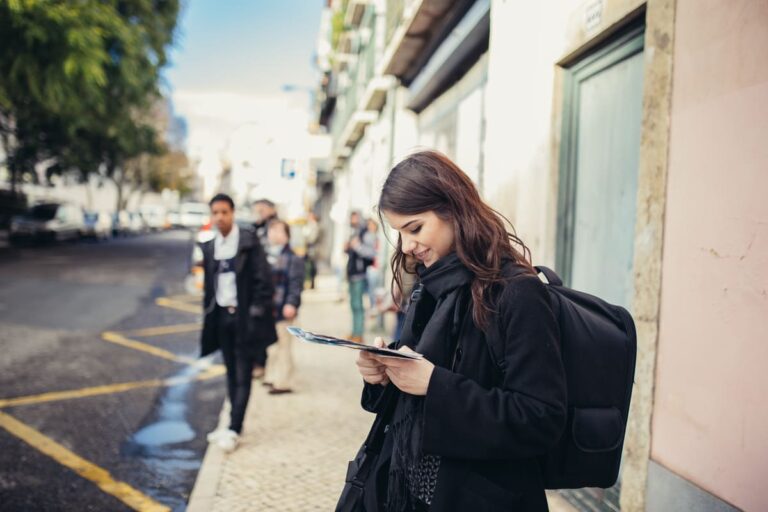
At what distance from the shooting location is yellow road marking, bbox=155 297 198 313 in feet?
43.7

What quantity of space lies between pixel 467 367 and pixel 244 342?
3727mm

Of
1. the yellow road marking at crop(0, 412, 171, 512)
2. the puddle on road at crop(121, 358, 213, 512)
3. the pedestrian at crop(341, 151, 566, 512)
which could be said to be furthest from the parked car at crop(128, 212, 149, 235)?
the pedestrian at crop(341, 151, 566, 512)

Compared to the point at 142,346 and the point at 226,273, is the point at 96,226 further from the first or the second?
the point at 226,273

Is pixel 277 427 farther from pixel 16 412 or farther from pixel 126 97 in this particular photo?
pixel 126 97

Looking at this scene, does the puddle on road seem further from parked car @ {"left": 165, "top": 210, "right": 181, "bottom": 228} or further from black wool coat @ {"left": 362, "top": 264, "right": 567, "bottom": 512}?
parked car @ {"left": 165, "top": 210, "right": 181, "bottom": 228}

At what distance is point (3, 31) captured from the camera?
1347 centimetres

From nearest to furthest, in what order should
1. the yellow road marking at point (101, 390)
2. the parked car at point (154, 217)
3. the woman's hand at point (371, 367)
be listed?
the woman's hand at point (371, 367) → the yellow road marking at point (101, 390) → the parked car at point (154, 217)

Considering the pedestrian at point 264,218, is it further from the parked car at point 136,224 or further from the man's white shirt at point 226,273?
the parked car at point 136,224

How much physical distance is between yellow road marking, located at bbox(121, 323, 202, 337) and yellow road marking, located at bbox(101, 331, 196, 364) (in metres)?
0.32

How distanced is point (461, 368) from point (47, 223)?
1269 inches

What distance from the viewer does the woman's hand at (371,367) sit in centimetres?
198

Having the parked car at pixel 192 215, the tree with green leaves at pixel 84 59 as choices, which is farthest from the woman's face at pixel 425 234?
the parked car at pixel 192 215

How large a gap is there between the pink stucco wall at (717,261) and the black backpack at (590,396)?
1.14 metres

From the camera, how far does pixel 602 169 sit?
4.43m
